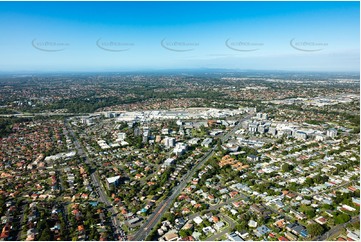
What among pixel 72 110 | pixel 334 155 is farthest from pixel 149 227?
pixel 72 110

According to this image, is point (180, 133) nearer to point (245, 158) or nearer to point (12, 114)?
point (245, 158)

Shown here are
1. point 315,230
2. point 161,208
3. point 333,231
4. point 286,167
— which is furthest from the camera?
point 286,167

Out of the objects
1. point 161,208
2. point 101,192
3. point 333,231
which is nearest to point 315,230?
point 333,231

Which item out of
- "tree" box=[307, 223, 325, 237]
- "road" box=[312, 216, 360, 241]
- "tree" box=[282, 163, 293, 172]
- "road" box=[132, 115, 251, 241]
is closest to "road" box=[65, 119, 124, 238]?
"road" box=[132, 115, 251, 241]

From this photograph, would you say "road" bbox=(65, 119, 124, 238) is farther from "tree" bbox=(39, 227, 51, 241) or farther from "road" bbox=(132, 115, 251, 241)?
"tree" bbox=(39, 227, 51, 241)

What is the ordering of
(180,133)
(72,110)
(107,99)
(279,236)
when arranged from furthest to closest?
(107,99) < (72,110) < (180,133) < (279,236)

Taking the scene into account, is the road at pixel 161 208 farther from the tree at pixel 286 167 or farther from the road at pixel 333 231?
the road at pixel 333 231

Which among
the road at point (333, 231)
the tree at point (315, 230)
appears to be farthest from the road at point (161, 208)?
the road at point (333, 231)

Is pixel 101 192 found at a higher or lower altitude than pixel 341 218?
lower

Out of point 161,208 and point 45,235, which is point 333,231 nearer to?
point 161,208
